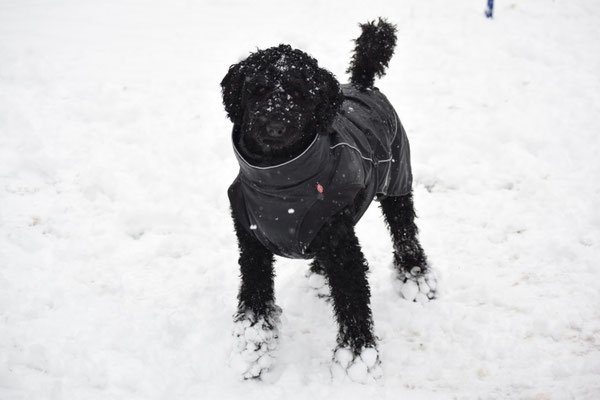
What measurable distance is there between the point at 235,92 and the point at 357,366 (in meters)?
2.05

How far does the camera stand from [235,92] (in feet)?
10.4

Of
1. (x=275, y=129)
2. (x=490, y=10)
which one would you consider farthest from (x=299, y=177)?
(x=490, y=10)

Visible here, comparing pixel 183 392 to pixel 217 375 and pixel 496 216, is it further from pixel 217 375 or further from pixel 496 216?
pixel 496 216

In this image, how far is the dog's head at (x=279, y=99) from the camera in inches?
114

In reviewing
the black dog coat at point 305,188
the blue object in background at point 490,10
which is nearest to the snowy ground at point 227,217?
the blue object in background at point 490,10

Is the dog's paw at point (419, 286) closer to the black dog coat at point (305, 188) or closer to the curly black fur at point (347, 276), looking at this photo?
the curly black fur at point (347, 276)

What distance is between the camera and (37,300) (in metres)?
3.90

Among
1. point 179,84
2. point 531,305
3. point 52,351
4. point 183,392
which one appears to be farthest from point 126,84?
point 531,305

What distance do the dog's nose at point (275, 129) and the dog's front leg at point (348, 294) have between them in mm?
684

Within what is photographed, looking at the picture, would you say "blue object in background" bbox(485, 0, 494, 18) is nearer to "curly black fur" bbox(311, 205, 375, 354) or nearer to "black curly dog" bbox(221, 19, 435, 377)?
"black curly dog" bbox(221, 19, 435, 377)

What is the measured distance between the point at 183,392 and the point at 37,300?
4.92ft

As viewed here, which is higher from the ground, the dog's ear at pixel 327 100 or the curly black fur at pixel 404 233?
the dog's ear at pixel 327 100

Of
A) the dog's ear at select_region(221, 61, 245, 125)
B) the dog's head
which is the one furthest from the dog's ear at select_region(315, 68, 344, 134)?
the dog's ear at select_region(221, 61, 245, 125)

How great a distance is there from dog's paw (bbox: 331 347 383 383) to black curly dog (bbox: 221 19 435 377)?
3cm
